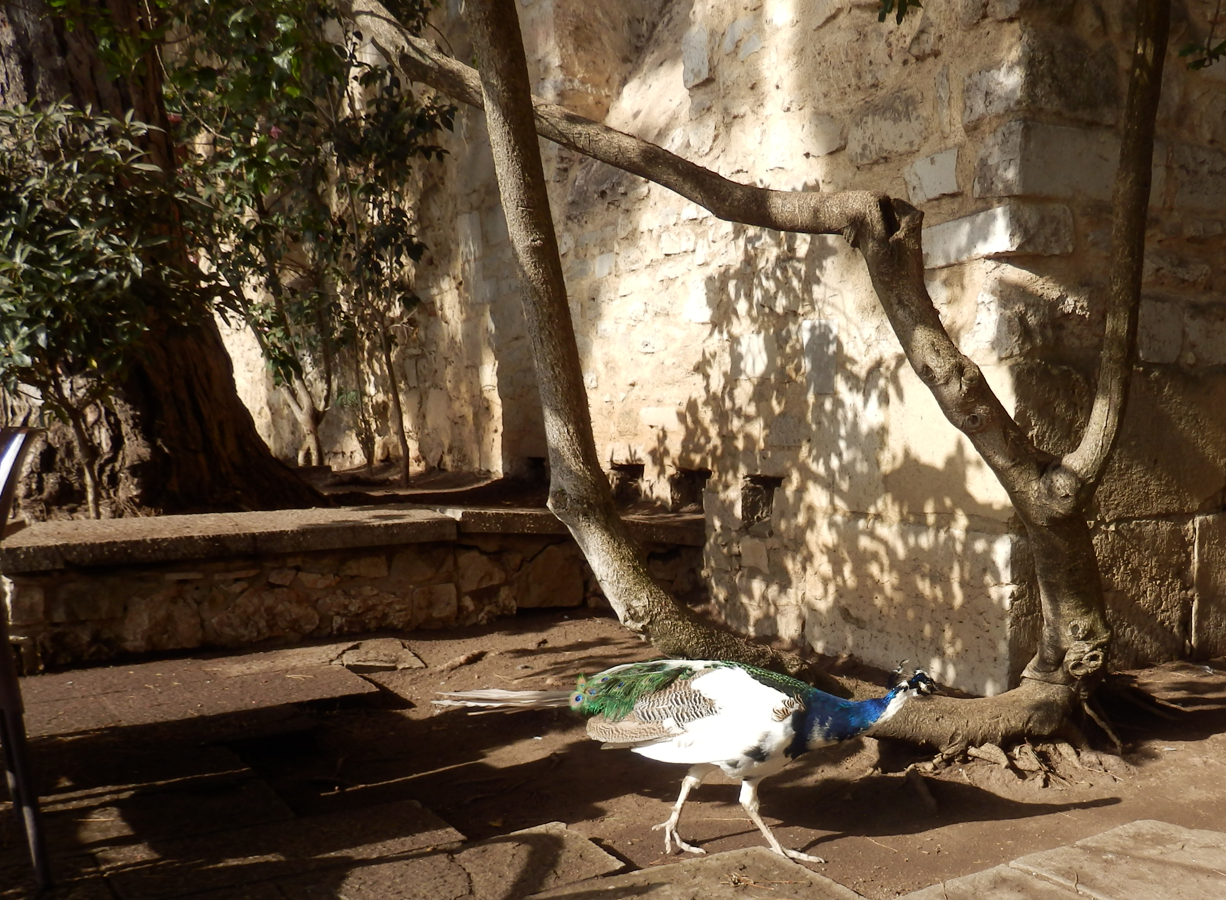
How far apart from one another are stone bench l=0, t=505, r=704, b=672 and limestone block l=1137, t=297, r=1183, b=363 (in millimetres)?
2299

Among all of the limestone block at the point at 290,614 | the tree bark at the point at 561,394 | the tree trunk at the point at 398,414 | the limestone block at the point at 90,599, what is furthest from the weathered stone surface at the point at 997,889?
the tree trunk at the point at 398,414

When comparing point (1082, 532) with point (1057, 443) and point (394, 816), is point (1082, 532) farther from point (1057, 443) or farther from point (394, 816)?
point (394, 816)

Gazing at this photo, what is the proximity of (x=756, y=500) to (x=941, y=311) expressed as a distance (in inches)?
58.6

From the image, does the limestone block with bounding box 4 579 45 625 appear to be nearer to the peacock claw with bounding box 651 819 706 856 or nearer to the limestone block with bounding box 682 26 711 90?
the peacock claw with bounding box 651 819 706 856

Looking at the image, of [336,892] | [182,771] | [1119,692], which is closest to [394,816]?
[336,892]

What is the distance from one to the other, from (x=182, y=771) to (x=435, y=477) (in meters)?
5.04

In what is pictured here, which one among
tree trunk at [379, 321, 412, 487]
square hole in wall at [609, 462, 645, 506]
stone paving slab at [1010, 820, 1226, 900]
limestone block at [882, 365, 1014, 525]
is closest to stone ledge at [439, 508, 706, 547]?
square hole in wall at [609, 462, 645, 506]

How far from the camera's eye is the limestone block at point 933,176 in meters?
3.78

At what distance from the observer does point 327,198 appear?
8.59m

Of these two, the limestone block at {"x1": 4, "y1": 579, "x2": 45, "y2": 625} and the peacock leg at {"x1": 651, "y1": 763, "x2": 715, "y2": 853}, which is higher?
the limestone block at {"x1": 4, "y1": 579, "x2": 45, "y2": 625}

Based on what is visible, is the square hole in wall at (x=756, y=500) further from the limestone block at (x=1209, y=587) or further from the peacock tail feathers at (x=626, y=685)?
the peacock tail feathers at (x=626, y=685)

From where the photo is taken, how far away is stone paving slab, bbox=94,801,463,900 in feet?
8.00

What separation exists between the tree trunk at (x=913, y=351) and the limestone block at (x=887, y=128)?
2.90 feet

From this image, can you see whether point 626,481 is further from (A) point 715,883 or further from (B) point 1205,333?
(A) point 715,883
